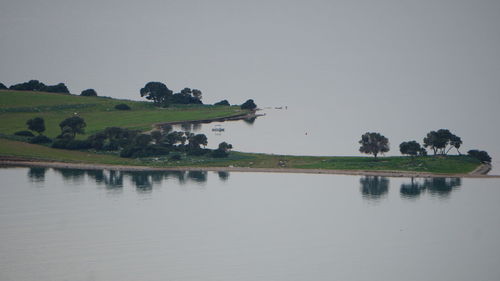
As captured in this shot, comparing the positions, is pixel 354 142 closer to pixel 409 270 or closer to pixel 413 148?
pixel 413 148

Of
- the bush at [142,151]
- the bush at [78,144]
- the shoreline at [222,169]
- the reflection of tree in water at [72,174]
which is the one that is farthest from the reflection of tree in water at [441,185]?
the bush at [78,144]

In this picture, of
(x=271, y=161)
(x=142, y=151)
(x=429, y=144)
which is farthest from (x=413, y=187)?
(x=142, y=151)

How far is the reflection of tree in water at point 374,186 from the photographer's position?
79062mm

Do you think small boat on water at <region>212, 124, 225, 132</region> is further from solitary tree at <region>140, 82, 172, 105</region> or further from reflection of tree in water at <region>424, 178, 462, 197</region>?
reflection of tree in water at <region>424, 178, 462, 197</region>

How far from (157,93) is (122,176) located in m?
72.9

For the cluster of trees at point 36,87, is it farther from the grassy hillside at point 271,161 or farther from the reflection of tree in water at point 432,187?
the reflection of tree in water at point 432,187

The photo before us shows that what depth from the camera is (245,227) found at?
63969 millimetres

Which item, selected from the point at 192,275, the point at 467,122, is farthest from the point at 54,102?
the point at 192,275

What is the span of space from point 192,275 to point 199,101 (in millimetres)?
124209

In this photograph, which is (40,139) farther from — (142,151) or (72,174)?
(72,174)

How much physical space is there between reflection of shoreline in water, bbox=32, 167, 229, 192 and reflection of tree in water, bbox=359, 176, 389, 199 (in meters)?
16.8

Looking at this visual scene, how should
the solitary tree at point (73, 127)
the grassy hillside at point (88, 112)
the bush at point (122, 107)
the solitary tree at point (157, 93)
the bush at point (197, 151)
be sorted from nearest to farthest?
the bush at point (197, 151), the solitary tree at point (73, 127), the grassy hillside at point (88, 112), the bush at point (122, 107), the solitary tree at point (157, 93)

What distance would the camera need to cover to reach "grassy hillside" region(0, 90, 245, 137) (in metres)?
129

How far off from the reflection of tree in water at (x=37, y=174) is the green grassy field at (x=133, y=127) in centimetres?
463
